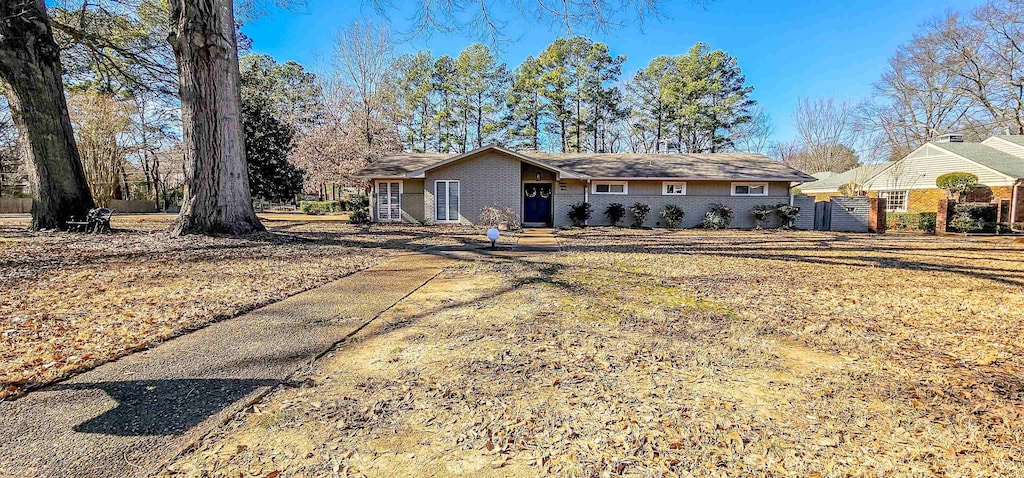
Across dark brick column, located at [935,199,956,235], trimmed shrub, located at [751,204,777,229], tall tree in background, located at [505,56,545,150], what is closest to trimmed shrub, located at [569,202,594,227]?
trimmed shrub, located at [751,204,777,229]

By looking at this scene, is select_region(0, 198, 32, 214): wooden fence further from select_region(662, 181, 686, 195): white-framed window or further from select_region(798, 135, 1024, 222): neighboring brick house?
select_region(798, 135, 1024, 222): neighboring brick house

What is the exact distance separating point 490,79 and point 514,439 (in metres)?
32.6

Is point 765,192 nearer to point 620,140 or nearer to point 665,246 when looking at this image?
point 665,246

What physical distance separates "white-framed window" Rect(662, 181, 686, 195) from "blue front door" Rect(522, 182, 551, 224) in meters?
4.86

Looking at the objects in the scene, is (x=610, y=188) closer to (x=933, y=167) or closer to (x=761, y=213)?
(x=761, y=213)

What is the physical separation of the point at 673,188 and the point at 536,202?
5.77m

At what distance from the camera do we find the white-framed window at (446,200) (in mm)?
16734

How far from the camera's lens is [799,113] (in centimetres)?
3228

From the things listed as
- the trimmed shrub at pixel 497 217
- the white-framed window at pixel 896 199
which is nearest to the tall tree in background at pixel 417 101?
the trimmed shrub at pixel 497 217

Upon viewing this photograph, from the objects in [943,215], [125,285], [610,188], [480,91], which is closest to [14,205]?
[480,91]

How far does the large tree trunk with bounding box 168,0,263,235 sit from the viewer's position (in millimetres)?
8578

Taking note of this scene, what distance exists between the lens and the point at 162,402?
246 centimetres

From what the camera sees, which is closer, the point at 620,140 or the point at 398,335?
the point at 398,335

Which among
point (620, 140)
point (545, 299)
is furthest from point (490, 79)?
point (545, 299)
